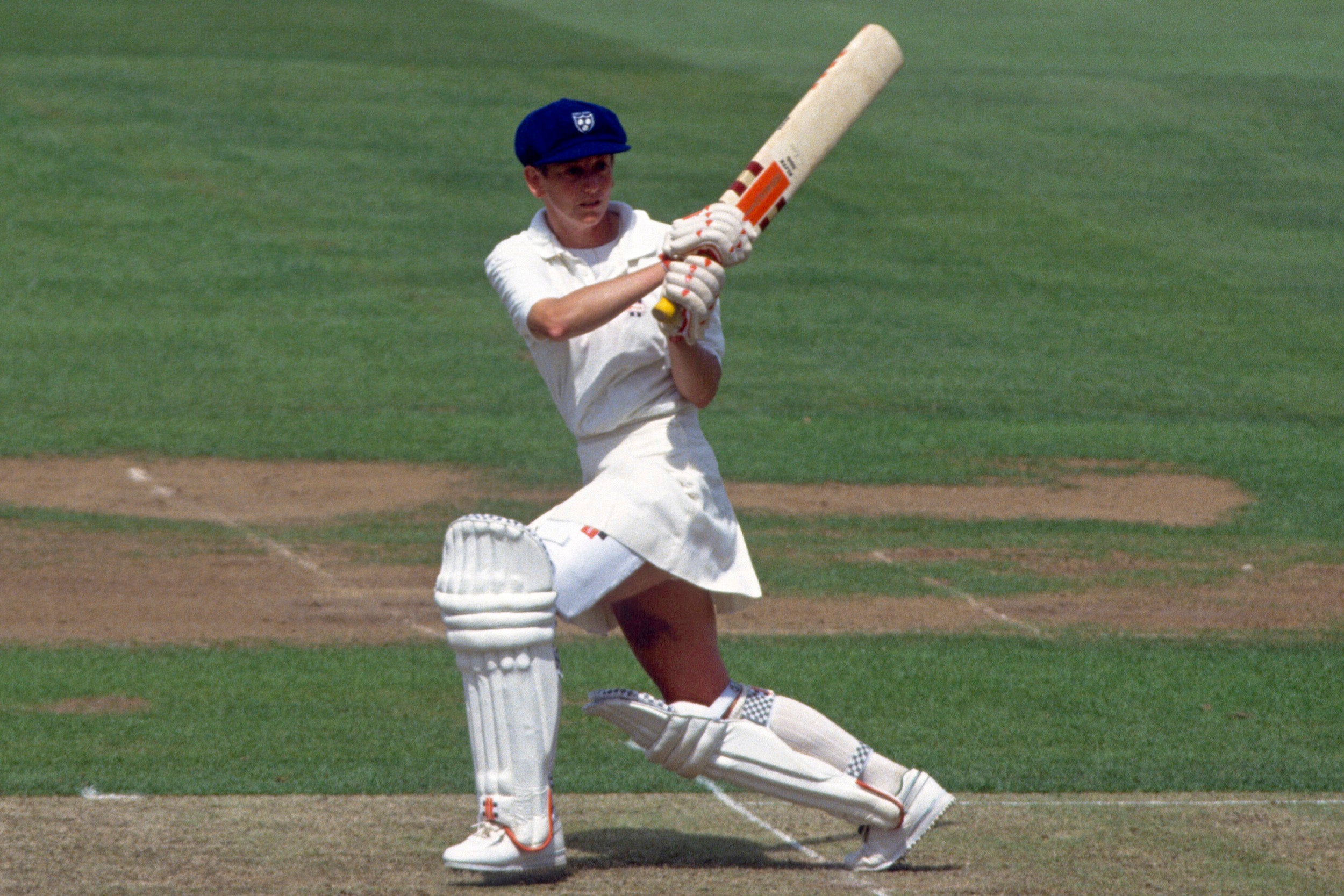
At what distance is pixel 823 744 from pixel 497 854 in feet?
2.95

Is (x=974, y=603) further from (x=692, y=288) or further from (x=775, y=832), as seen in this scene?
(x=692, y=288)

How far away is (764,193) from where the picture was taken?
15.4 feet

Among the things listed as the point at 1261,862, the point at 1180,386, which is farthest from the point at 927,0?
the point at 1261,862

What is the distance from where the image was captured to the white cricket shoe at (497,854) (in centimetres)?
431

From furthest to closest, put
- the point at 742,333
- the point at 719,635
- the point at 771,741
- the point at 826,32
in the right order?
1. the point at 826,32
2. the point at 742,333
3. the point at 719,635
4. the point at 771,741

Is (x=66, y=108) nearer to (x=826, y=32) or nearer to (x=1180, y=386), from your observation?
(x=826, y=32)

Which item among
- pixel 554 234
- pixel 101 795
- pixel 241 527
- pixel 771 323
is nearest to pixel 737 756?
pixel 554 234

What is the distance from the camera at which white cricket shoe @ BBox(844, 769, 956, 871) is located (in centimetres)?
463

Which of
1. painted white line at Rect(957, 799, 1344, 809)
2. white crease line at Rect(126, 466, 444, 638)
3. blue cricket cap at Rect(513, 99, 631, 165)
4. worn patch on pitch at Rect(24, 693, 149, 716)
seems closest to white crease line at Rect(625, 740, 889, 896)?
painted white line at Rect(957, 799, 1344, 809)

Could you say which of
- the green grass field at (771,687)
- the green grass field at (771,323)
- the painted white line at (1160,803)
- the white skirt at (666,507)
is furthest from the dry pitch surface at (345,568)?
the white skirt at (666,507)

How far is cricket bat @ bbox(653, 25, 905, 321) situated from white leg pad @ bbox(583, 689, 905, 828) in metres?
1.24

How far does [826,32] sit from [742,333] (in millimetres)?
11044

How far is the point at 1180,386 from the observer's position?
13.5 meters

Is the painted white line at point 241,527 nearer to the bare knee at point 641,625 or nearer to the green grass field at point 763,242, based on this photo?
the green grass field at point 763,242
